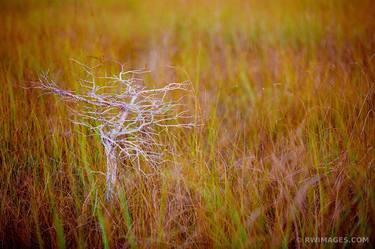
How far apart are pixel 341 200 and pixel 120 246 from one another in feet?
3.52

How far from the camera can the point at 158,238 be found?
4.84 feet

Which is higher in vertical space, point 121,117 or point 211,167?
point 121,117

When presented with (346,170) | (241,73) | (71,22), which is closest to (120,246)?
(346,170)

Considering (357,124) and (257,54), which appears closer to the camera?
(357,124)

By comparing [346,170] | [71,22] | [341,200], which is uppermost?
[71,22]

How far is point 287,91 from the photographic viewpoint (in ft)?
8.76

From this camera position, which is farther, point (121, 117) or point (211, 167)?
point (211, 167)

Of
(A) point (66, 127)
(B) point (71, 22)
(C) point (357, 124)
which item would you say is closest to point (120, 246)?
(A) point (66, 127)

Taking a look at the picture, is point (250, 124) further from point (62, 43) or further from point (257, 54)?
point (62, 43)

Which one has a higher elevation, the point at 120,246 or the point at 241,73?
the point at 241,73

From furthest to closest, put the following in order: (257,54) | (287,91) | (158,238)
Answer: (257,54) < (287,91) < (158,238)

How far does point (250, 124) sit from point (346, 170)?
32.0 inches

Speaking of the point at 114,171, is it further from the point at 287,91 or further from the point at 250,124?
the point at 287,91

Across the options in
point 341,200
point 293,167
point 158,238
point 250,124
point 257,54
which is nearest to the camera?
point 158,238
